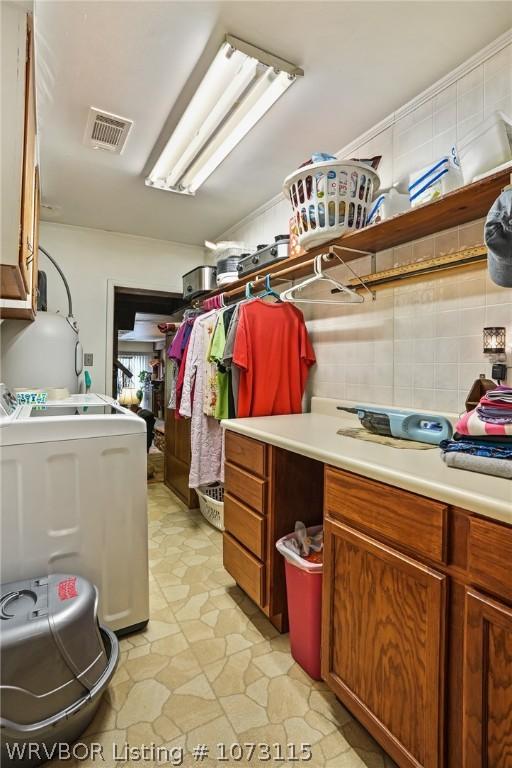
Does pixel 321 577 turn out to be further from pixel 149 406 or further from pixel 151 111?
pixel 149 406

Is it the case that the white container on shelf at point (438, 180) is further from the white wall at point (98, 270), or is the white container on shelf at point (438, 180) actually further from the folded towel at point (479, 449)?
the white wall at point (98, 270)

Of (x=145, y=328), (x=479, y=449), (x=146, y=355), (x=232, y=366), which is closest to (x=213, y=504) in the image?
(x=232, y=366)

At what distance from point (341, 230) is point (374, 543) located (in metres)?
1.27

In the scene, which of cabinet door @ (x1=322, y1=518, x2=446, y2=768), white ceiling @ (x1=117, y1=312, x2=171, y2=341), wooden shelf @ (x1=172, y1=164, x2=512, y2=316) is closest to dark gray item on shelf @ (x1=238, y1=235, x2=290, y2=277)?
wooden shelf @ (x1=172, y1=164, x2=512, y2=316)

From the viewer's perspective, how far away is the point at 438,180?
1.31 m

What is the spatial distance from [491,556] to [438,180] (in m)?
1.23

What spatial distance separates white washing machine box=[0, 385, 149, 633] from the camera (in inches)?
50.9

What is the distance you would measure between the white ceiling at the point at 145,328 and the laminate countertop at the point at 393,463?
4.38 meters

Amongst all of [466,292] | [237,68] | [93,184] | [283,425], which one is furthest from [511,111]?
[93,184]

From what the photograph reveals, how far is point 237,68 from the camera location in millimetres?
1465

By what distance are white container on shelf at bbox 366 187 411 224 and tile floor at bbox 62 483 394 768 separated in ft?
5.99

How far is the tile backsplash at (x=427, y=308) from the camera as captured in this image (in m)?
1.39

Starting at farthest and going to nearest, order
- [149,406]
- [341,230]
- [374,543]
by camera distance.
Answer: [149,406] → [341,230] → [374,543]

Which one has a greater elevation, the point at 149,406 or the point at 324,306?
the point at 324,306
